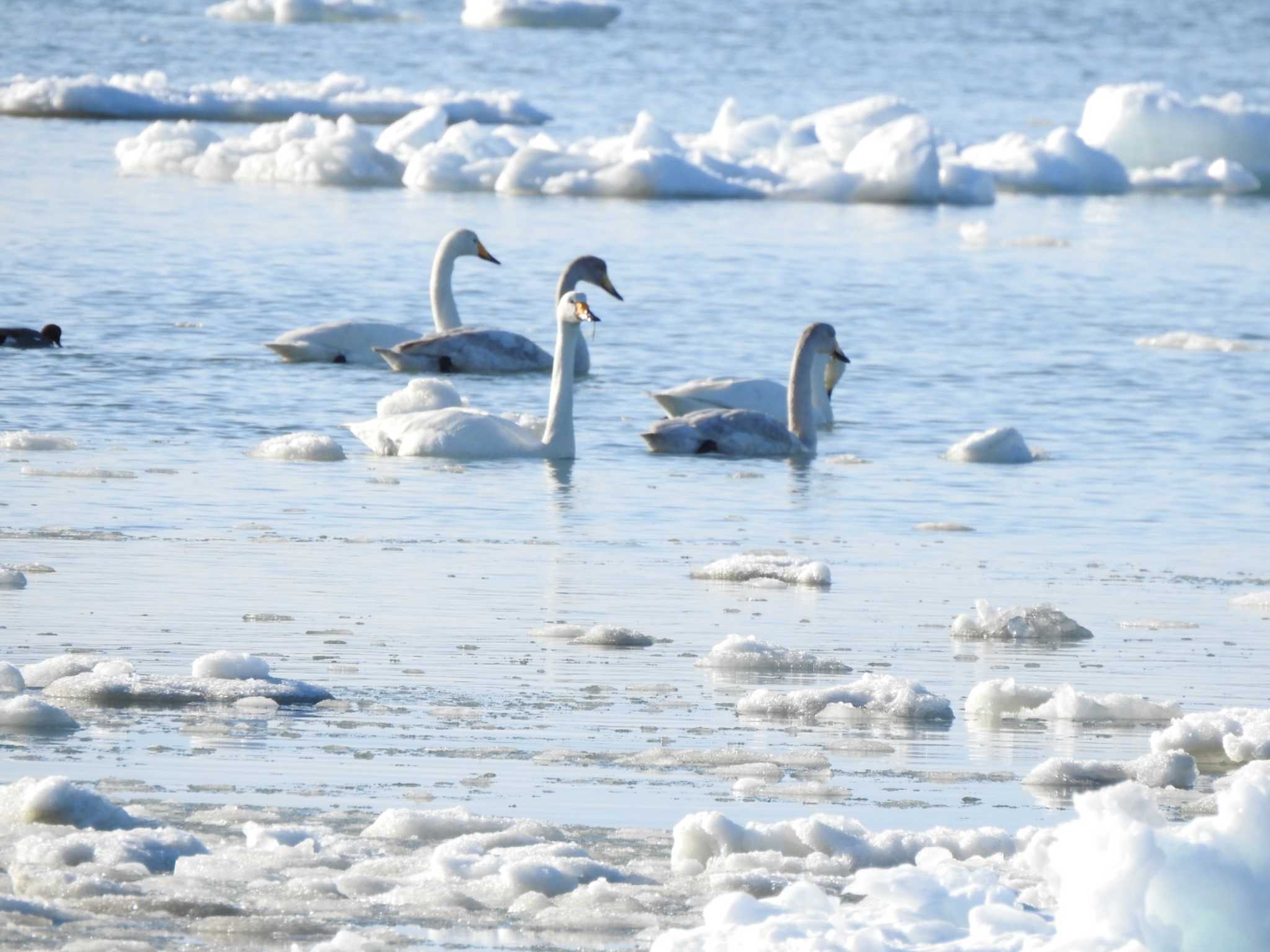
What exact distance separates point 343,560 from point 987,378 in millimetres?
7728

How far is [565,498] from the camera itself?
10.7m

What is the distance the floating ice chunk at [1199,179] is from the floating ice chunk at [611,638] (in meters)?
24.6

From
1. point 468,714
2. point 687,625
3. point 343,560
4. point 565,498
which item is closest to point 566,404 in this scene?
point 565,498

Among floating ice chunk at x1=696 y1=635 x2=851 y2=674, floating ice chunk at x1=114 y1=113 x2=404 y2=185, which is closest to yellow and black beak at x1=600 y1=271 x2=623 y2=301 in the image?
floating ice chunk at x1=696 y1=635 x2=851 y2=674

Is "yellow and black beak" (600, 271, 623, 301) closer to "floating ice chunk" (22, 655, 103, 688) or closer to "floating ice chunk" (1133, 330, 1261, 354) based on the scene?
"floating ice chunk" (1133, 330, 1261, 354)

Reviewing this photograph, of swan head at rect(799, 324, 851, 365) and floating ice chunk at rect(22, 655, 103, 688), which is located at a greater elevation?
swan head at rect(799, 324, 851, 365)

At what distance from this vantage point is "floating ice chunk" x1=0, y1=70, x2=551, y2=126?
34781mm

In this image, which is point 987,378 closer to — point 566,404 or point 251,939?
point 566,404

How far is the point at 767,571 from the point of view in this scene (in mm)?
Result: 8672

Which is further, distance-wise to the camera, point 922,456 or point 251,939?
point 922,456

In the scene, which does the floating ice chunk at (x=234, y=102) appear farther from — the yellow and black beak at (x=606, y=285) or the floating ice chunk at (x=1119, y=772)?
the floating ice chunk at (x=1119, y=772)

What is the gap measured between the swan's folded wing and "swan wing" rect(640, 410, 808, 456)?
281 cm

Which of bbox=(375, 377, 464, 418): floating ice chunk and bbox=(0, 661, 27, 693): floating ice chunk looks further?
bbox=(375, 377, 464, 418): floating ice chunk

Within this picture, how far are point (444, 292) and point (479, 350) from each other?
3.77 ft
